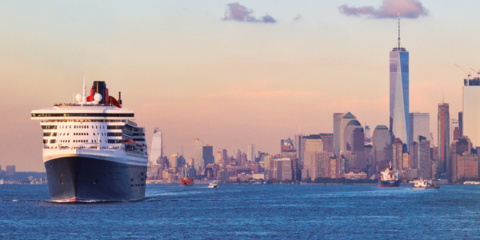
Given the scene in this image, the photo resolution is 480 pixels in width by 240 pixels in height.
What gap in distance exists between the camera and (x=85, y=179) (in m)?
104

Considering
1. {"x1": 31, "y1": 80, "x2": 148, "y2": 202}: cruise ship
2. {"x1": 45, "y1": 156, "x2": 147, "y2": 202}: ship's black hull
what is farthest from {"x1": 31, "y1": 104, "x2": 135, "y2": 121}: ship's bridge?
{"x1": 45, "y1": 156, "x2": 147, "y2": 202}: ship's black hull

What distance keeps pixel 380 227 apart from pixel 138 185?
49.3 m

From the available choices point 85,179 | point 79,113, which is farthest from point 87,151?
point 79,113

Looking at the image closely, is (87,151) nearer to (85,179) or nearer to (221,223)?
(85,179)

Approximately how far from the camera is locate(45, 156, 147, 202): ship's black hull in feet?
339

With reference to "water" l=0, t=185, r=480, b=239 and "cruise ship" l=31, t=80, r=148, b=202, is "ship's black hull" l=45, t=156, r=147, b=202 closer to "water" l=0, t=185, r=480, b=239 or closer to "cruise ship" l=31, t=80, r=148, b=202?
"cruise ship" l=31, t=80, r=148, b=202

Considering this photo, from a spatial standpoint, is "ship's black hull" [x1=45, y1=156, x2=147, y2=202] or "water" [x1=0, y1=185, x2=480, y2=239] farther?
"ship's black hull" [x1=45, y1=156, x2=147, y2=202]

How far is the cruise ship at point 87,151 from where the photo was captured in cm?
10394

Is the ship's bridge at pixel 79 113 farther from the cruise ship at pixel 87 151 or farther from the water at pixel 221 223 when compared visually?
the water at pixel 221 223

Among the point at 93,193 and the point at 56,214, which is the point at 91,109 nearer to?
the point at 93,193

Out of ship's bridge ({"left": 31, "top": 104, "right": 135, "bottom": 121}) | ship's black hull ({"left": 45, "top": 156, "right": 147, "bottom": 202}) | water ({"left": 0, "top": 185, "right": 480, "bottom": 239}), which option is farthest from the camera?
ship's bridge ({"left": 31, "top": 104, "right": 135, "bottom": 121})

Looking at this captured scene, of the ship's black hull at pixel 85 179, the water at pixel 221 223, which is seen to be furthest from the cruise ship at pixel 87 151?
the water at pixel 221 223

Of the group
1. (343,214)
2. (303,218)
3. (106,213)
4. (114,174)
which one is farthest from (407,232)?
(114,174)

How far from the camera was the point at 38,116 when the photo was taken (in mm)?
109812
